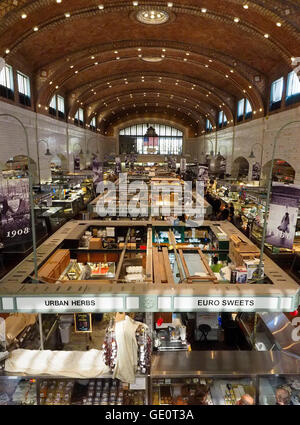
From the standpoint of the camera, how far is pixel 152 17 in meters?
15.8

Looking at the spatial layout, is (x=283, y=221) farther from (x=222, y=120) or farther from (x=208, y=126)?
(x=208, y=126)

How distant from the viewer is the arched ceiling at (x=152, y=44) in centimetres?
1348

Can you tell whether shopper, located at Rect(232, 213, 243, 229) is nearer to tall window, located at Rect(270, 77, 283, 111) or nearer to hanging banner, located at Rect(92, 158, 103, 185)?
tall window, located at Rect(270, 77, 283, 111)

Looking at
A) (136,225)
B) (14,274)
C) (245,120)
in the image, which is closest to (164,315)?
(14,274)

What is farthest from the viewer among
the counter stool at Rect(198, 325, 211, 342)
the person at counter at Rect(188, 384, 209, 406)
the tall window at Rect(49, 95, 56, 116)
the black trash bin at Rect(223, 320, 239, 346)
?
the tall window at Rect(49, 95, 56, 116)

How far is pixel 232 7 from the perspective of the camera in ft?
43.8

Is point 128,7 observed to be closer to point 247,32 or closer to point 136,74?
point 247,32

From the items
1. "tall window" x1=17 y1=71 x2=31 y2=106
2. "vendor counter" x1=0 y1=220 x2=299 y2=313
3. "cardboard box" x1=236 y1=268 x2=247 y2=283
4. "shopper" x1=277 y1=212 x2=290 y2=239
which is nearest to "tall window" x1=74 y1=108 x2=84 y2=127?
"tall window" x1=17 y1=71 x2=31 y2=106

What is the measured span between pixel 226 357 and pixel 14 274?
3.58 metres

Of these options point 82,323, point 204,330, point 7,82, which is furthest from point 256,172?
point 82,323

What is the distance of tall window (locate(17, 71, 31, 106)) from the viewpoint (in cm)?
1839

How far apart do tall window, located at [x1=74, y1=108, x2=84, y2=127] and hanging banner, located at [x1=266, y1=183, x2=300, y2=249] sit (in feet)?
91.9

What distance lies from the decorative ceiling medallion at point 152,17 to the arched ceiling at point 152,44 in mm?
273

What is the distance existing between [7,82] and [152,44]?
8.32 m
